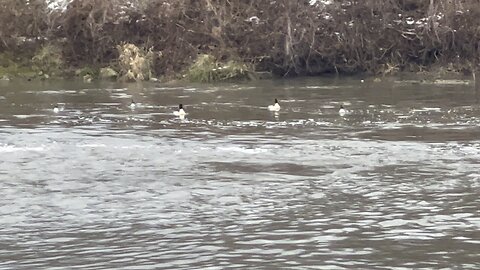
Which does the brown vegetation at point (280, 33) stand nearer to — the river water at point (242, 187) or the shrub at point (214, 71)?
the shrub at point (214, 71)

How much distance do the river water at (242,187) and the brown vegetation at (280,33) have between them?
16.6m

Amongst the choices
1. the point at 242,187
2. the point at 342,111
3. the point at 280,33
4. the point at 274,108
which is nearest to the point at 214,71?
the point at 280,33

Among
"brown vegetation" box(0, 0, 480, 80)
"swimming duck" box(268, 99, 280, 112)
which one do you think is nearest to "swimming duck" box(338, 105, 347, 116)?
"swimming duck" box(268, 99, 280, 112)

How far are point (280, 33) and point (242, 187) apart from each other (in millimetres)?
33776

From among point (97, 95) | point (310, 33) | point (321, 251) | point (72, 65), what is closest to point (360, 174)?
point (321, 251)

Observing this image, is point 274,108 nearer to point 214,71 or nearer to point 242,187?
point 242,187

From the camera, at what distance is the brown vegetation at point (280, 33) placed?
50.1m

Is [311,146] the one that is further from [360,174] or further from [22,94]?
[22,94]

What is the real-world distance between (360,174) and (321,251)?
6433mm

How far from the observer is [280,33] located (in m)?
50.9

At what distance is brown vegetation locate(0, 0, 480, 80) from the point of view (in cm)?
5009

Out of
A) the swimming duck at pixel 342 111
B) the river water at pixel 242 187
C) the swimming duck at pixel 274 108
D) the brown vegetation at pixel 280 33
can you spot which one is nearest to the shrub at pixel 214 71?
the brown vegetation at pixel 280 33

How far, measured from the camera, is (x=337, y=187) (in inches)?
701

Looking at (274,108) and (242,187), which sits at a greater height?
(274,108)
